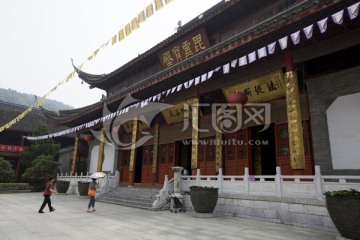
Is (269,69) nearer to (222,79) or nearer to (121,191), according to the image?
(222,79)

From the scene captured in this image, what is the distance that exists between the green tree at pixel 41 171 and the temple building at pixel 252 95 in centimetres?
501

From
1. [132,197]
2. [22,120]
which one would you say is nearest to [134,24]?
[132,197]

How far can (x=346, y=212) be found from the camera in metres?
4.54

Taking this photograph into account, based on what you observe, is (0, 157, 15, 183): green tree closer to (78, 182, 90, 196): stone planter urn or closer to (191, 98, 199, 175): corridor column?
(78, 182, 90, 196): stone planter urn

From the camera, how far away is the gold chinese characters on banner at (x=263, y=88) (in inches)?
334

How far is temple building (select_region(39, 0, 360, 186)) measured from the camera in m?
6.83

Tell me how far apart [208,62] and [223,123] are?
10.7ft

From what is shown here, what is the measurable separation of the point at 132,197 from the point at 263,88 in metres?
6.78

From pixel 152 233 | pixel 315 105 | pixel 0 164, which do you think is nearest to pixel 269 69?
pixel 315 105

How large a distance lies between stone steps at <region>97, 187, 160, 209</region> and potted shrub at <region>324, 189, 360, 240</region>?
20.2ft

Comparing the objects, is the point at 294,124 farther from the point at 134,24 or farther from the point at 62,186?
the point at 62,186

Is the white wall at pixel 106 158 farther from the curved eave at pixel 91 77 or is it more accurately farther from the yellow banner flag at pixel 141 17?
the yellow banner flag at pixel 141 17

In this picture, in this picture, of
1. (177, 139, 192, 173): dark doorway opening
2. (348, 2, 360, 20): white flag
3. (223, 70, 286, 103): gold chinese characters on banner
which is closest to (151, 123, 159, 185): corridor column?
(177, 139, 192, 173): dark doorway opening

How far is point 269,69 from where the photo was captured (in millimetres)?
8219
